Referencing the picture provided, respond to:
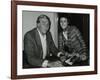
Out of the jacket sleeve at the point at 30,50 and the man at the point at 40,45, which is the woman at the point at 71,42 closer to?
the man at the point at 40,45

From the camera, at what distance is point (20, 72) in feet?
5.06

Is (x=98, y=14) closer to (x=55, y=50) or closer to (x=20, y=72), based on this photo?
(x=55, y=50)

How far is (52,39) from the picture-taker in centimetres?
164

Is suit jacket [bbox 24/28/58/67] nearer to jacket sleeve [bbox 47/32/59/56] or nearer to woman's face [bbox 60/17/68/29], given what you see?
jacket sleeve [bbox 47/32/59/56]

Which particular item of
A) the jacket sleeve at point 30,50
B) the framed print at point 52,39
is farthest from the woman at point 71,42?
the jacket sleeve at point 30,50

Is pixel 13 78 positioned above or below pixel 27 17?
below

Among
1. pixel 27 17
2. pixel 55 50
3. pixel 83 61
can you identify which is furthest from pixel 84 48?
pixel 27 17

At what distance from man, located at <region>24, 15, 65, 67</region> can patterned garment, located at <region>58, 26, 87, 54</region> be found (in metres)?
0.07

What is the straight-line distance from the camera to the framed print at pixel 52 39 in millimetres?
1540

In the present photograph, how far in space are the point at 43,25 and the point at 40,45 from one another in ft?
0.52

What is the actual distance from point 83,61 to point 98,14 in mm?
422

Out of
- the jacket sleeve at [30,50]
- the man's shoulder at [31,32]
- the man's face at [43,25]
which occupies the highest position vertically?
the man's face at [43,25]

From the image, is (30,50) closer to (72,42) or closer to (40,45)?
(40,45)

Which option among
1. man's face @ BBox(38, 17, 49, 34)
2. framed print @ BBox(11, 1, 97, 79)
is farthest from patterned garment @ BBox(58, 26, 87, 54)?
man's face @ BBox(38, 17, 49, 34)
